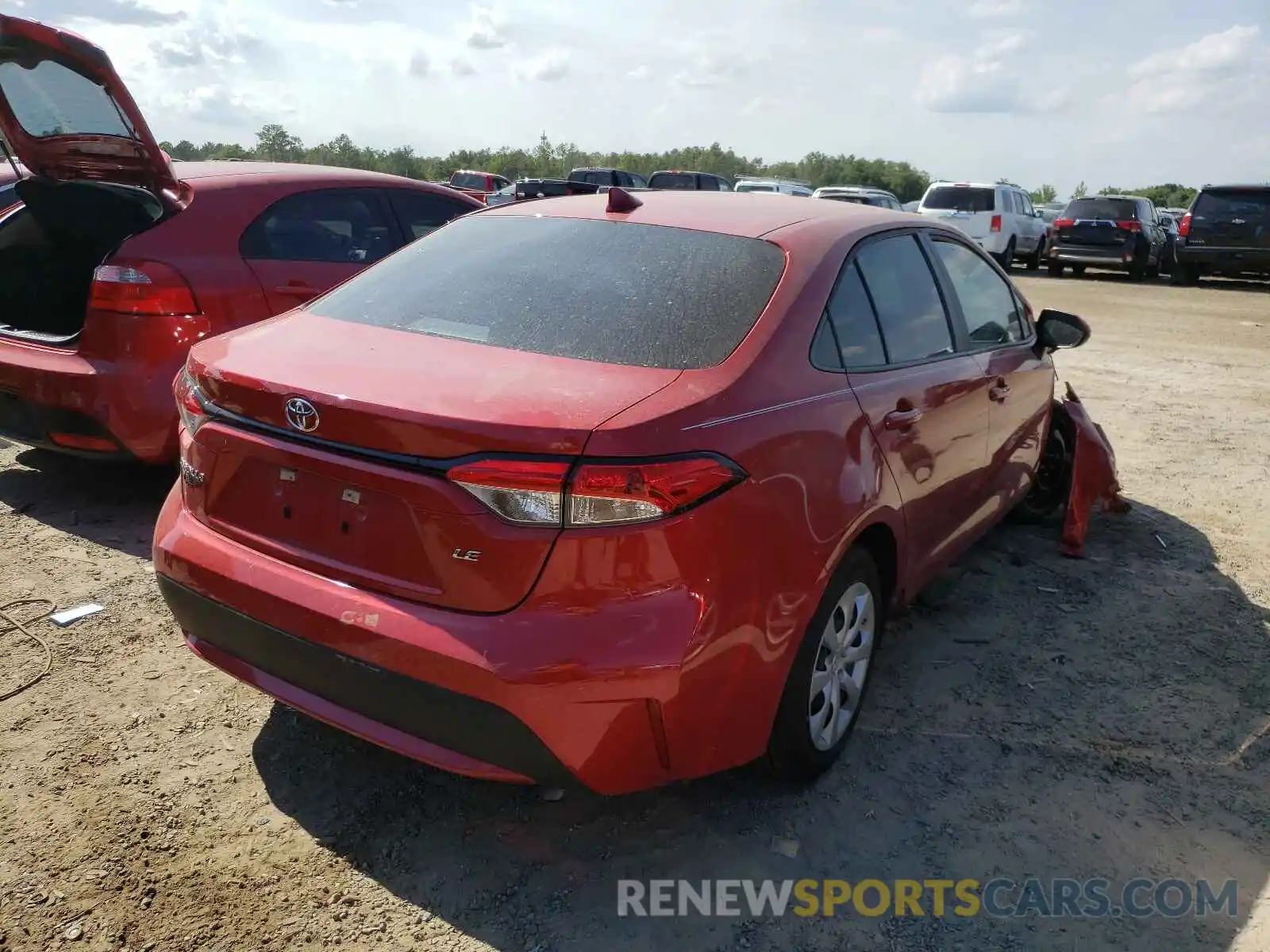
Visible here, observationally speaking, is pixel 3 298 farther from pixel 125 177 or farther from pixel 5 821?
pixel 5 821

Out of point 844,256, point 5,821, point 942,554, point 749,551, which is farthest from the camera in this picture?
point 942,554

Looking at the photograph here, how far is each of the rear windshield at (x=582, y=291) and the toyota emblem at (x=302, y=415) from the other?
49 cm

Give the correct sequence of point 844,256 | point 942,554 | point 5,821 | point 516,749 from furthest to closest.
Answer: point 942,554
point 844,256
point 5,821
point 516,749

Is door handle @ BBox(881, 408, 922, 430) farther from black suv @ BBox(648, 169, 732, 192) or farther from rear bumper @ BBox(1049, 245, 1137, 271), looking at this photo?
black suv @ BBox(648, 169, 732, 192)

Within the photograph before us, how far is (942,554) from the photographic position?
3.70 metres

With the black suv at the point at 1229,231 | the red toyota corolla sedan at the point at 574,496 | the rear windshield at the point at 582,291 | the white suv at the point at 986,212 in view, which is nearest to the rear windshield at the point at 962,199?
the white suv at the point at 986,212

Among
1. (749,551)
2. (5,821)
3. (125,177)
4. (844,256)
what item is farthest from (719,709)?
(125,177)

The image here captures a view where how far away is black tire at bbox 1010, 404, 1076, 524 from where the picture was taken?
5.17 metres

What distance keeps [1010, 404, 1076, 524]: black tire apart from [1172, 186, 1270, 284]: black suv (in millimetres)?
15416

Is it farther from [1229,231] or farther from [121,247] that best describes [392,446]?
[1229,231]

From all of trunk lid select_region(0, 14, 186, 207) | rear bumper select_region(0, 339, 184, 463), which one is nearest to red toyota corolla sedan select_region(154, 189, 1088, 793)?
rear bumper select_region(0, 339, 184, 463)

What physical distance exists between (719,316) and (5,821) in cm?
232

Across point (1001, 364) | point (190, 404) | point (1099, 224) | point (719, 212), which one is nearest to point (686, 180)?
point (1099, 224)

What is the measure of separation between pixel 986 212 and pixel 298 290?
18506mm
